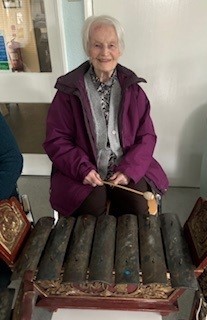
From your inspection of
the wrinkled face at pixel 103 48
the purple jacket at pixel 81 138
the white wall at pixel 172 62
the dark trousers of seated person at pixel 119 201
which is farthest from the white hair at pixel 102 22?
the dark trousers of seated person at pixel 119 201

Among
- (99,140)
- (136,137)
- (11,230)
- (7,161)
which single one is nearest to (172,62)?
(136,137)

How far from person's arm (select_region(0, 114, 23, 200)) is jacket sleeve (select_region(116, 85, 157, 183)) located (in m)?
0.39

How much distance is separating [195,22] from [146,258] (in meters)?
1.14

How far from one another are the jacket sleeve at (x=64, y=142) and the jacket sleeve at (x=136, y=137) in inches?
5.9

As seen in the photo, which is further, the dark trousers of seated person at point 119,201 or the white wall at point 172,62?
the white wall at point 172,62

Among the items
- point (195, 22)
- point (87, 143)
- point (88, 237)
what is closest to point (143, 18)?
point (195, 22)

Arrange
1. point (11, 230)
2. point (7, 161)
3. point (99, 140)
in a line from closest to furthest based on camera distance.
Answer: point (11, 230), point (7, 161), point (99, 140)

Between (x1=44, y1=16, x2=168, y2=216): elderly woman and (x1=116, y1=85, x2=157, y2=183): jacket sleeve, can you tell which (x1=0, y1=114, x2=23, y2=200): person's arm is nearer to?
(x1=44, y1=16, x2=168, y2=216): elderly woman

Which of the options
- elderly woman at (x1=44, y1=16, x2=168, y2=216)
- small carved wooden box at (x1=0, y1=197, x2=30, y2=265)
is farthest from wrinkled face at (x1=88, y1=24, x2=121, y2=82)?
small carved wooden box at (x1=0, y1=197, x2=30, y2=265)

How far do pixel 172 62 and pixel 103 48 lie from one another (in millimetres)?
565

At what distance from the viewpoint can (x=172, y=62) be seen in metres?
1.55

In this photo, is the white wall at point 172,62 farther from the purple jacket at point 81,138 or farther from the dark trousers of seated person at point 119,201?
the dark trousers of seated person at point 119,201

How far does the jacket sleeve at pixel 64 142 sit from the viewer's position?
1187 millimetres

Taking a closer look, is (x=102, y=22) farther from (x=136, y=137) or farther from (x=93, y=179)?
(x=93, y=179)
